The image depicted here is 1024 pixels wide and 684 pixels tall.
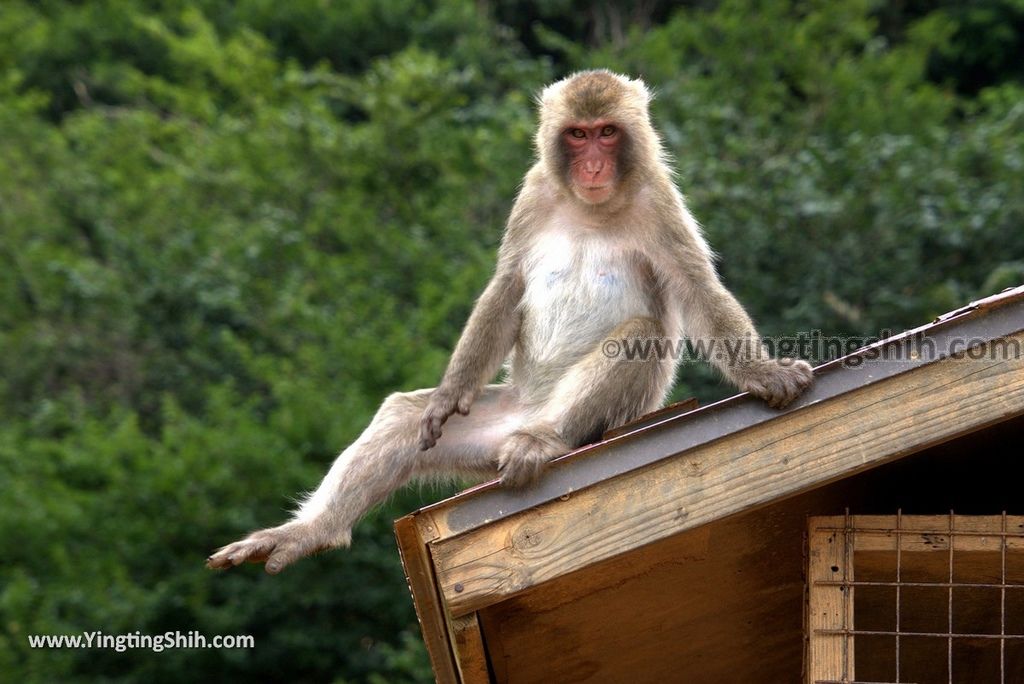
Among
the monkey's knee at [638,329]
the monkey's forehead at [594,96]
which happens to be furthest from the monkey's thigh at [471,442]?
the monkey's forehead at [594,96]

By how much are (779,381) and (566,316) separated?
150cm

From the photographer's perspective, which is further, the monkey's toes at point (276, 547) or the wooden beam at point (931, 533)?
the monkey's toes at point (276, 547)

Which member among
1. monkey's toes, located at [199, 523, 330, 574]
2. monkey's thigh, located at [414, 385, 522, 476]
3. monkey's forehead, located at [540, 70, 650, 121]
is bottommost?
monkey's toes, located at [199, 523, 330, 574]

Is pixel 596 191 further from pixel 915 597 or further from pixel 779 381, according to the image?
pixel 915 597

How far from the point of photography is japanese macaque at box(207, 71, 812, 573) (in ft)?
14.3

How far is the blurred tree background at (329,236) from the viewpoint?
9336mm

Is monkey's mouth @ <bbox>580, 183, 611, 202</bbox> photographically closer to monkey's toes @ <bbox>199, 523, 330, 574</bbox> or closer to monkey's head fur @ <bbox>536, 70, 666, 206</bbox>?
monkey's head fur @ <bbox>536, 70, 666, 206</bbox>

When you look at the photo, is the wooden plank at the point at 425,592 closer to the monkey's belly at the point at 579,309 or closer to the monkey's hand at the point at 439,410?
the monkey's hand at the point at 439,410

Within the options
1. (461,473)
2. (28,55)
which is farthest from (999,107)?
(28,55)

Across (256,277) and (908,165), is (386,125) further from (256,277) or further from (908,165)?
(908,165)

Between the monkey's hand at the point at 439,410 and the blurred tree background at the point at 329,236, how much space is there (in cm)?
410

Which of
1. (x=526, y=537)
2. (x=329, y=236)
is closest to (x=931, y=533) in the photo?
(x=526, y=537)

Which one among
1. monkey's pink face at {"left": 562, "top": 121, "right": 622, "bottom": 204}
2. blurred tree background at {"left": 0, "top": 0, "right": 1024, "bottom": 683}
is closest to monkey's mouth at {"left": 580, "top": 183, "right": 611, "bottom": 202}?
monkey's pink face at {"left": 562, "top": 121, "right": 622, "bottom": 204}

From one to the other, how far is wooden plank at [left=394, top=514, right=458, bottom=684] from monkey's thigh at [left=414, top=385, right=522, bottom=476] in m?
1.13
